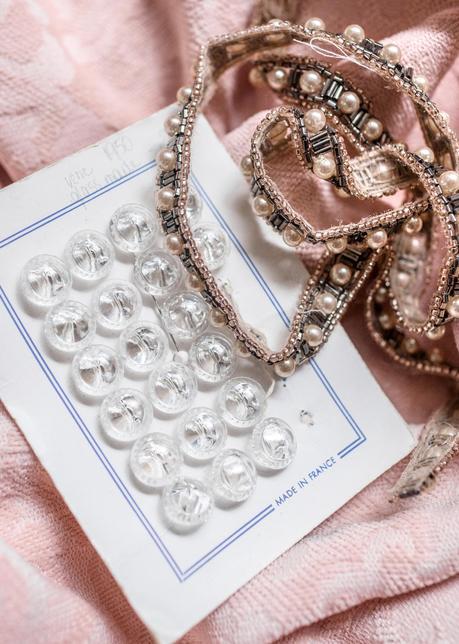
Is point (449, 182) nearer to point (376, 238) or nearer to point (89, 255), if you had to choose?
point (376, 238)

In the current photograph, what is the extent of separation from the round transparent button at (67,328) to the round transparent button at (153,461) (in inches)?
3.1

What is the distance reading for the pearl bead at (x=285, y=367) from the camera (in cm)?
53

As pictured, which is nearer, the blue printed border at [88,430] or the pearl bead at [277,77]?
the blue printed border at [88,430]

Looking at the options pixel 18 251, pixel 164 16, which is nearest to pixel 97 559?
pixel 18 251

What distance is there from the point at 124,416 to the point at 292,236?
171 millimetres

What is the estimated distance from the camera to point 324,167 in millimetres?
523

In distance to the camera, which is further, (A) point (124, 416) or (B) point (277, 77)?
(B) point (277, 77)

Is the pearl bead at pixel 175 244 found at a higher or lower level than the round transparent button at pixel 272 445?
higher

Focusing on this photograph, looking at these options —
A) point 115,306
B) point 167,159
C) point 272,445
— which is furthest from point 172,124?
point 272,445

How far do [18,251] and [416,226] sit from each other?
0.95 ft

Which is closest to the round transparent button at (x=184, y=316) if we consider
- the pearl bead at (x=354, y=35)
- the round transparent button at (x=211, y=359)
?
the round transparent button at (x=211, y=359)

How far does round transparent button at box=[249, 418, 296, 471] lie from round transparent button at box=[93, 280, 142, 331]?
0.12 metres

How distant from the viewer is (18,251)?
0.51 m

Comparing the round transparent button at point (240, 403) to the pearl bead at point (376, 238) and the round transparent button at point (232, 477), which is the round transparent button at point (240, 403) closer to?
the round transparent button at point (232, 477)
